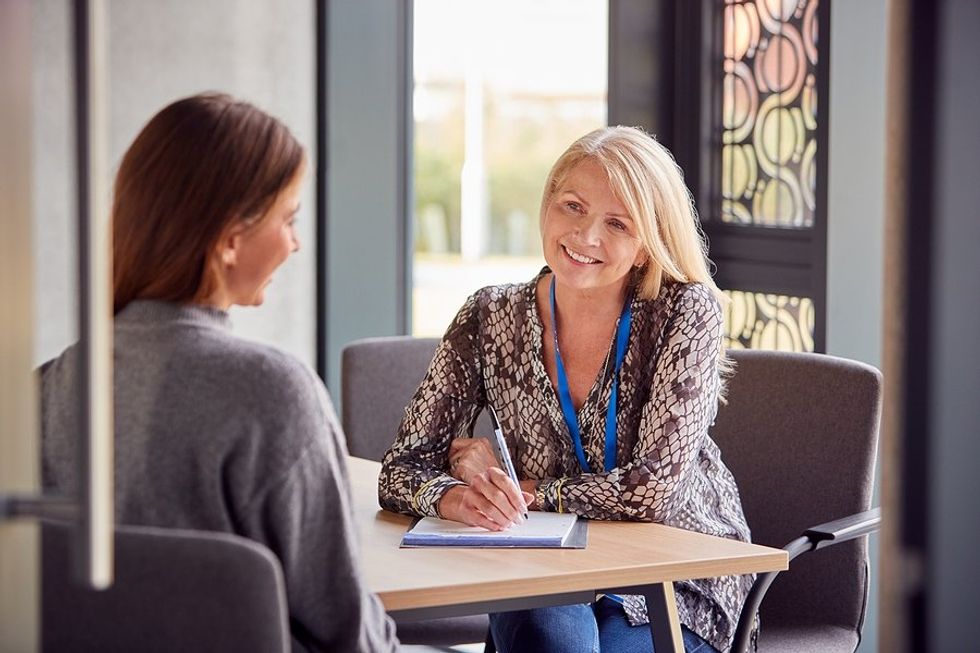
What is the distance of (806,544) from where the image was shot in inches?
90.0

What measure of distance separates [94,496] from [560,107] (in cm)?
1442

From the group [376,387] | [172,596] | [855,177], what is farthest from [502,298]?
[172,596]

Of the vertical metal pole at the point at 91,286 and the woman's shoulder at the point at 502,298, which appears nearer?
the vertical metal pole at the point at 91,286

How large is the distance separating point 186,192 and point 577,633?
1.03 meters

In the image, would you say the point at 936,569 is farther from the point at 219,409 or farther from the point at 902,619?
the point at 219,409

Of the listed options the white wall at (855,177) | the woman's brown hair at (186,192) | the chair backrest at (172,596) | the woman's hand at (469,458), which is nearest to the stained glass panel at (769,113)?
the white wall at (855,177)

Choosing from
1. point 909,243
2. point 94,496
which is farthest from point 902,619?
point 94,496

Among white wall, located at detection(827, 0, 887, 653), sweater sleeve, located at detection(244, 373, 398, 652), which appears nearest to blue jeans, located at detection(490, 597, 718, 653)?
sweater sleeve, located at detection(244, 373, 398, 652)

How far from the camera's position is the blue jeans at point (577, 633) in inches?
87.0

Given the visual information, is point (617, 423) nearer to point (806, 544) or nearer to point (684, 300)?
point (684, 300)

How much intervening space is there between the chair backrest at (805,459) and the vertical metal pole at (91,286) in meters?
1.75

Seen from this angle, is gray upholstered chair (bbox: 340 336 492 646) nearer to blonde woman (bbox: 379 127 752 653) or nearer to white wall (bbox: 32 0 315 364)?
blonde woman (bbox: 379 127 752 653)

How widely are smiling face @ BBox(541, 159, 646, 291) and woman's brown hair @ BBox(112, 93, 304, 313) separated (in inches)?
35.9

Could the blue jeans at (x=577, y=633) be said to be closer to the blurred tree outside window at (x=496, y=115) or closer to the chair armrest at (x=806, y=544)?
the chair armrest at (x=806, y=544)
